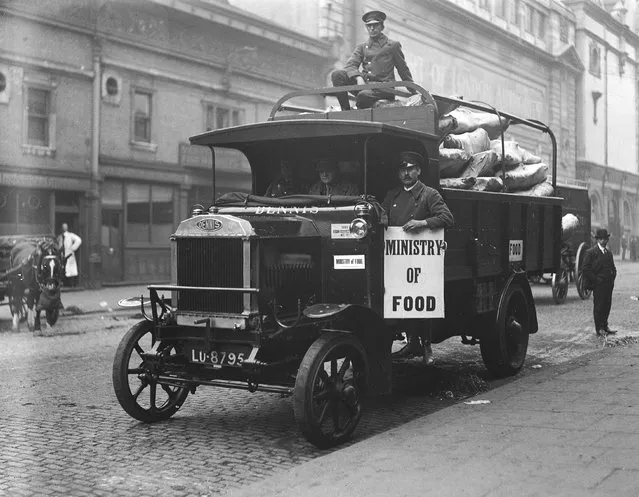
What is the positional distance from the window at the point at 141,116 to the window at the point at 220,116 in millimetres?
2352

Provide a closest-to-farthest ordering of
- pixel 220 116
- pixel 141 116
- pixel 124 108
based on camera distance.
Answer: pixel 124 108 → pixel 141 116 → pixel 220 116

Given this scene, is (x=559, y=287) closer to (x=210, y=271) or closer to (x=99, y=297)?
(x=99, y=297)

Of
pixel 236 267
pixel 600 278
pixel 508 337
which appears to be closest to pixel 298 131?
pixel 236 267

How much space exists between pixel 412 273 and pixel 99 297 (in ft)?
50.4

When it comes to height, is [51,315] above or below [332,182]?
below

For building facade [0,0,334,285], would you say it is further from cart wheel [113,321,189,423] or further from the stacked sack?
cart wheel [113,321,189,423]

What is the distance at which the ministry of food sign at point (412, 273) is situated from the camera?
7.55 metres

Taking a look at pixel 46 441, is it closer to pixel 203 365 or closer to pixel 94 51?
pixel 203 365

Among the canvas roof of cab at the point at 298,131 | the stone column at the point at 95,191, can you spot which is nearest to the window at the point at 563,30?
the stone column at the point at 95,191

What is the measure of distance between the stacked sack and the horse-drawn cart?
26.0 feet

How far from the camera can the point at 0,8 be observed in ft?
65.3

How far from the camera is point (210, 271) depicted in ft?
22.3

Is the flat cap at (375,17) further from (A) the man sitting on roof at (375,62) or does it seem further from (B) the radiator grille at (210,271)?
(B) the radiator grille at (210,271)

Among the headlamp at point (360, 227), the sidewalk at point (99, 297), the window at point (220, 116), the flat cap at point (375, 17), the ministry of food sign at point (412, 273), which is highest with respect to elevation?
the window at point (220, 116)
